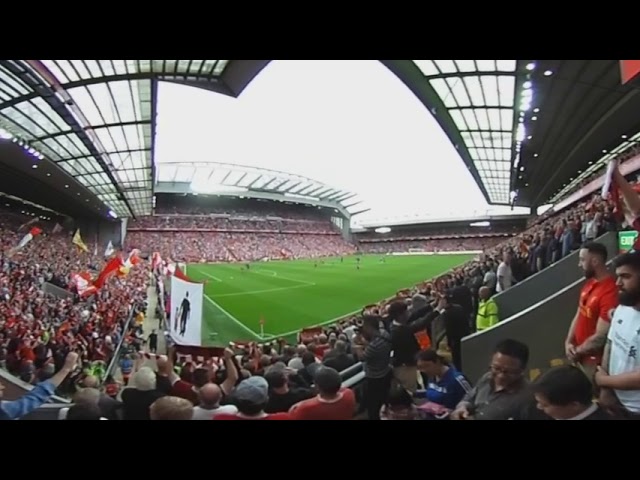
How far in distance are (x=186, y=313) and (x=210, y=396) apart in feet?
7.65

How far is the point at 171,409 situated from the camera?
8.42 feet

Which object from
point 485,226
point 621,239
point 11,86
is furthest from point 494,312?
point 485,226

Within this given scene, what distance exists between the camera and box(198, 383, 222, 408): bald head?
2566mm

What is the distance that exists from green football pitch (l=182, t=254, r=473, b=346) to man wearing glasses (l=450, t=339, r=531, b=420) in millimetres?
2916

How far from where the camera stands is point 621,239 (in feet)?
13.7

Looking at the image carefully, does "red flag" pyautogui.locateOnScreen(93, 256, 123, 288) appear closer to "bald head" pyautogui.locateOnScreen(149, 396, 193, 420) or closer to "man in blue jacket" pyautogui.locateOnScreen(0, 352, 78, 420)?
"man in blue jacket" pyautogui.locateOnScreen(0, 352, 78, 420)

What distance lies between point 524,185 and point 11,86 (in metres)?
10.1

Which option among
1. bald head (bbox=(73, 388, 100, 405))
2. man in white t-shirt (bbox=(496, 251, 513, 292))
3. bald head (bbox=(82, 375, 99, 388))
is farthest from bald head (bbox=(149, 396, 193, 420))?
man in white t-shirt (bbox=(496, 251, 513, 292))

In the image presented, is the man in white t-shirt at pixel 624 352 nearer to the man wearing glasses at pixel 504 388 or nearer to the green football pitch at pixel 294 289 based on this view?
the man wearing glasses at pixel 504 388

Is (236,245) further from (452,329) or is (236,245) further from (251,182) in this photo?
(452,329)

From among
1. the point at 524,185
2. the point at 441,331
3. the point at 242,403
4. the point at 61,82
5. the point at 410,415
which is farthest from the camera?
the point at 524,185

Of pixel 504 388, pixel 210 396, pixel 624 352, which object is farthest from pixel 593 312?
pixel 210 396

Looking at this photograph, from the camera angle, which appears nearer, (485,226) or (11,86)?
(11,86)
